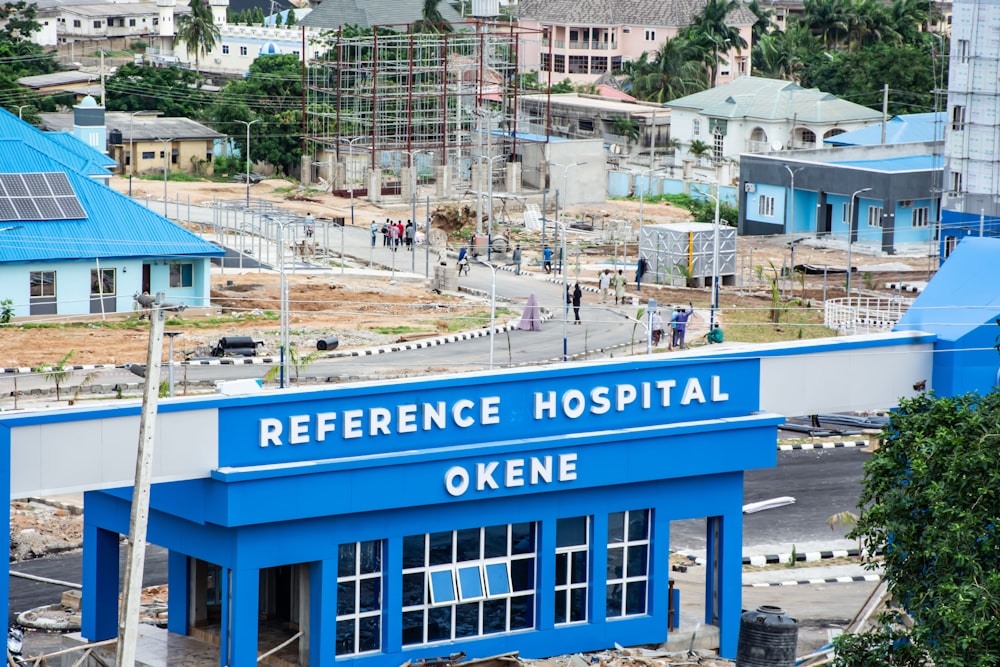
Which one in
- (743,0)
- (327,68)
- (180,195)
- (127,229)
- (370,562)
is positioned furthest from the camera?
(743,0)

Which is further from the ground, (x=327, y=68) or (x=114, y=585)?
(x=327, y=68)

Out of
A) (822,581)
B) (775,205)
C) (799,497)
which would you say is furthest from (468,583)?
(775,205)

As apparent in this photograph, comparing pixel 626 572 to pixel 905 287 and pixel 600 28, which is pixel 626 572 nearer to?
pixel 905 287

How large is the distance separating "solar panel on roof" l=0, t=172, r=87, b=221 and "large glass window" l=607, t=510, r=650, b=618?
37319mm

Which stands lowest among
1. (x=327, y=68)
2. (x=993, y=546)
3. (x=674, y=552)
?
(x=674, y=552)

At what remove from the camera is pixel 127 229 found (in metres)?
64.5

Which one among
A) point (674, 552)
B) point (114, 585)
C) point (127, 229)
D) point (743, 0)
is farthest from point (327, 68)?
point (114, 585)

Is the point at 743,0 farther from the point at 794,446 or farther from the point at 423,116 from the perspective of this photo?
the point at 794,446

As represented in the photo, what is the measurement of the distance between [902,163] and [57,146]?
43571 millimetres

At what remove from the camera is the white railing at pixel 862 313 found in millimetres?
60469

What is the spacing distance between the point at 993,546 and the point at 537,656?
9.00m

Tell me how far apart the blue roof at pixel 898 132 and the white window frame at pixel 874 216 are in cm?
1368

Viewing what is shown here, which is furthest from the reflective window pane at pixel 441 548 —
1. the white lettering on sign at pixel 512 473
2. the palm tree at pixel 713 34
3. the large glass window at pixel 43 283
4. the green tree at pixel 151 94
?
the palm tree at pixel 713 34

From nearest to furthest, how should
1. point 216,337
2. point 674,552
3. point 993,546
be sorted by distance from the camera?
point 993,546, point 674,552, point 216,337
